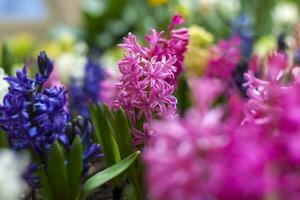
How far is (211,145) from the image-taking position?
0.87 feet

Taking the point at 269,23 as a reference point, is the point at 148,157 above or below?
above

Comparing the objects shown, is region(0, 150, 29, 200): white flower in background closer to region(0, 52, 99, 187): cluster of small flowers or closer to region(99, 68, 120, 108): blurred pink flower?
region(0, 52, 99, 187): cluster of small flowers

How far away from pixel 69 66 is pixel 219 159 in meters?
0.79

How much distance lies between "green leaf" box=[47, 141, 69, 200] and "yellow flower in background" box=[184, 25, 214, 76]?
0.39m

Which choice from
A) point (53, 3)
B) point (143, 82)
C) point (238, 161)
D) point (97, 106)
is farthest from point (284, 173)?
point (53, 3)

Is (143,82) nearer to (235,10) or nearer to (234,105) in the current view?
Answer: (234,105)

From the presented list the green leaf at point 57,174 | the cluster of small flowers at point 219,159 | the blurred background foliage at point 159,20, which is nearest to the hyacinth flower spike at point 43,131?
the green leaf at point 57,174

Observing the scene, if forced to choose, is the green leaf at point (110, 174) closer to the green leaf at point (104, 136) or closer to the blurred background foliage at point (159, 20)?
the green leaf at point (104, 136)

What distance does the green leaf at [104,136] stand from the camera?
21.1 inches

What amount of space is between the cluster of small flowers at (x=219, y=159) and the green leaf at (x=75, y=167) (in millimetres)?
210

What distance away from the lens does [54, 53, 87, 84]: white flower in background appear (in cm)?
100

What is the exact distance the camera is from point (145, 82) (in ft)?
1.51

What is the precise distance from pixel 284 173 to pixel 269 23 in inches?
57.3

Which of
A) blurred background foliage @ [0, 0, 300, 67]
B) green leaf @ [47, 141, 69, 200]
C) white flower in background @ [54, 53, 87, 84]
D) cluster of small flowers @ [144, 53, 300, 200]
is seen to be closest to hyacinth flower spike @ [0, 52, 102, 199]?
green leaf @ [47, 141, 69, 200]
